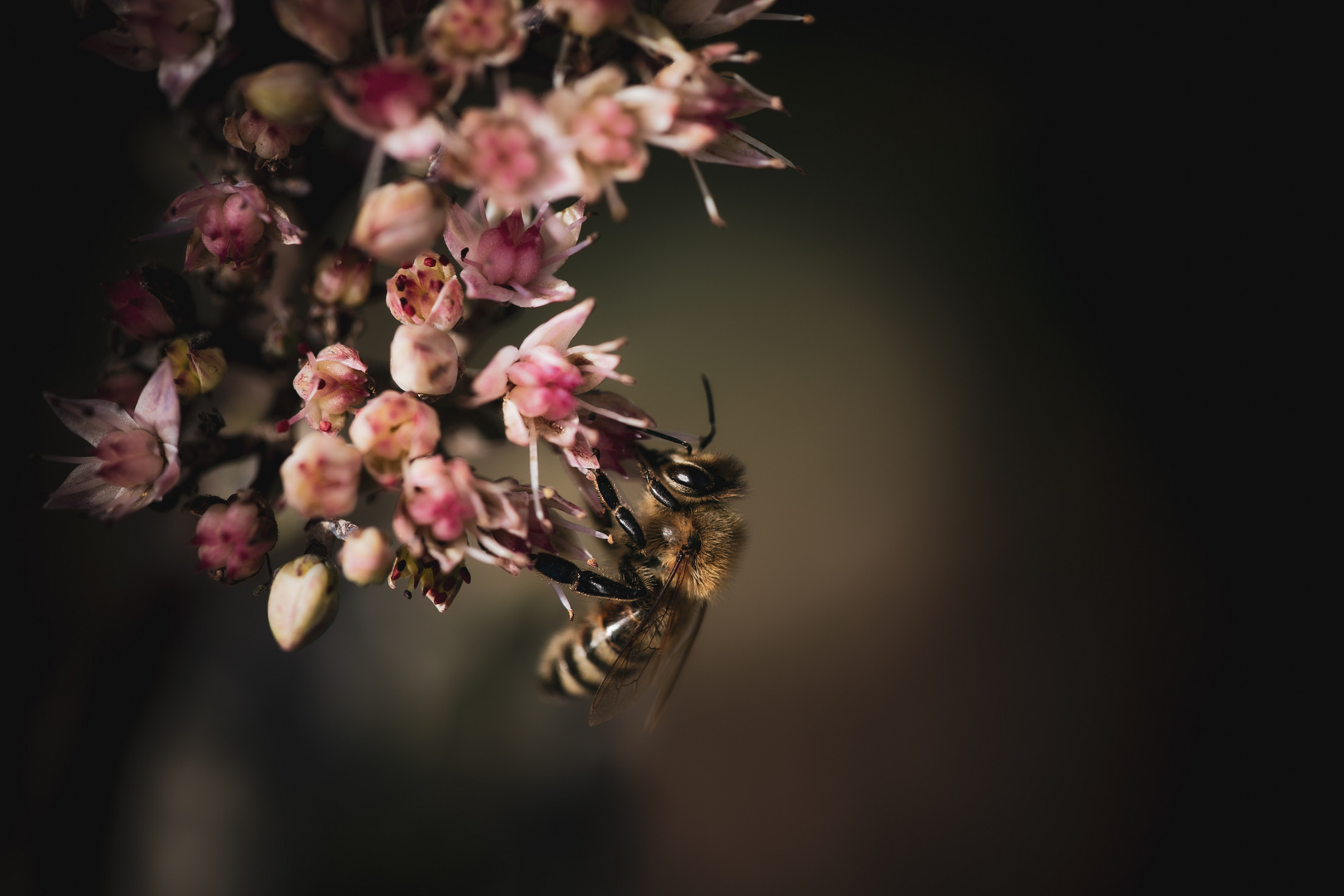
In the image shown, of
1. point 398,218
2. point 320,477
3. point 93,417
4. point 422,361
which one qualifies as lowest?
point 93,417

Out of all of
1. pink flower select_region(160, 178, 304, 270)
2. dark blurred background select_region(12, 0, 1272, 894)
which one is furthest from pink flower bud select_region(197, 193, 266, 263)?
dark blurred background select_region(12, 0, 1272, 894)

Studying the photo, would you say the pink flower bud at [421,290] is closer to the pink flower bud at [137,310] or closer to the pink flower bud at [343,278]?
the pink flower bud at [343,278]

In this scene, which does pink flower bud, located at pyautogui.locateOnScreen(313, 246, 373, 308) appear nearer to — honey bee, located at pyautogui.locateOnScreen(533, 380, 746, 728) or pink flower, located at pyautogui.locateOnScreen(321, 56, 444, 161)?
pink flower, located at pyautogui.locateOnScreen(321, 56, 444, 161)

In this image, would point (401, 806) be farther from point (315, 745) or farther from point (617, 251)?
point (617, 251)

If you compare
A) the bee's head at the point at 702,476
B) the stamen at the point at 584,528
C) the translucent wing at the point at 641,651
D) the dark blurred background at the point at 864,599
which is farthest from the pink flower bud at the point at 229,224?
the dark blurred background at the point at 864,599

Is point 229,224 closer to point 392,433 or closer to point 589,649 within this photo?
point 392,433

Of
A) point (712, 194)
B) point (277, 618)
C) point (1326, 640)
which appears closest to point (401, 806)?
point (277, 618)

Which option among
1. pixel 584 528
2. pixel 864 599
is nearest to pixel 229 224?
pixel 584 528

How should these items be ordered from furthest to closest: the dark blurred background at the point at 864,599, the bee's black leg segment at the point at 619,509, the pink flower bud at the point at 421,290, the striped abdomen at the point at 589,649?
the dark blurred background at the point at 864,599, the striped abdomen at the point at 589,649, the bee's black leg segment at the point at 619,509, the pink flower bud at the point at 421,290
